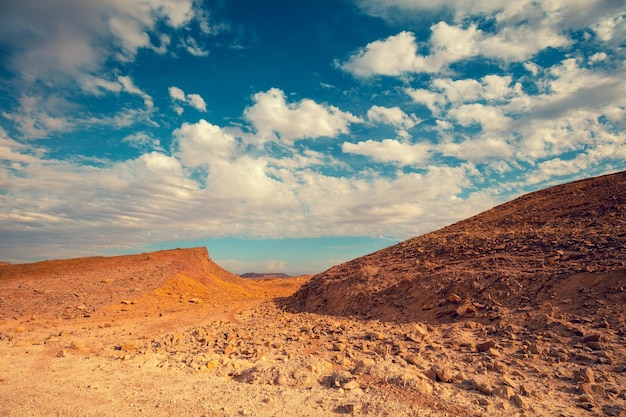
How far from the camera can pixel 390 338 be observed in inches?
405

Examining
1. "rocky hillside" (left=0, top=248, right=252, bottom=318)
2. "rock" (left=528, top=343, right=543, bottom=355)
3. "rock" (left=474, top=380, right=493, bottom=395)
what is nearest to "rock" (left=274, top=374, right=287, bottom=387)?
"rock" (left=474, top=380, right=493, bottom=395)

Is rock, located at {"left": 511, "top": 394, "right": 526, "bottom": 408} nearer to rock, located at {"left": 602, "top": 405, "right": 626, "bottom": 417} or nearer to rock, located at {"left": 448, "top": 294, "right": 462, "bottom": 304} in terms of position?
rock, located at {"left": 602, "top": 405, "right": 626, "bottom": 417}

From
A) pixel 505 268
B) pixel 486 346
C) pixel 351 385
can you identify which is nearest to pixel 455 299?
pixel 505 268

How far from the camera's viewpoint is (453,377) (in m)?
6.80

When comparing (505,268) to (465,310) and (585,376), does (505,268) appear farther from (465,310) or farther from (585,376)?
(585,376)

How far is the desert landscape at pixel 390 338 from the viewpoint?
6.13 m

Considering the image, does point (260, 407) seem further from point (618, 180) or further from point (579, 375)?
point (618, 180)

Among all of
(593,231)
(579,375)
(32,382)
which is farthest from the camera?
(593,231)

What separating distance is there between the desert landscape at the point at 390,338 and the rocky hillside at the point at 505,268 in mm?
72

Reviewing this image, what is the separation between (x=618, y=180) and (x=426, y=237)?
1130cm

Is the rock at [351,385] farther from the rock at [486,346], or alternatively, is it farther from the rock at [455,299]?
the rock at [455,299]

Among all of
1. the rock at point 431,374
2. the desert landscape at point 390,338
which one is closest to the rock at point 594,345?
the desert landscape at point 390,338

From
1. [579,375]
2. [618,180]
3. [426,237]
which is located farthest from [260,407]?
[618,180]

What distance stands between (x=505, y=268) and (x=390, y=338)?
6294 millimetres
